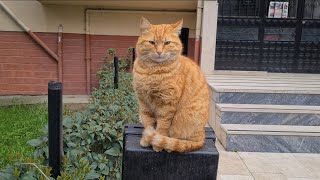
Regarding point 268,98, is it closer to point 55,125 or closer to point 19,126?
point 19,126

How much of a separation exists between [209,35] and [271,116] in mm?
2272

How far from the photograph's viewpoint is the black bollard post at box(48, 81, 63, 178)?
1.62m

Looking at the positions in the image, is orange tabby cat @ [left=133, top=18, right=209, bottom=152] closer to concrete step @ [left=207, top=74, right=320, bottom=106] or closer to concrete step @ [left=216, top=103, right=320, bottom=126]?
concrete step @ [left=216, top=103, right=320, bottom=126]

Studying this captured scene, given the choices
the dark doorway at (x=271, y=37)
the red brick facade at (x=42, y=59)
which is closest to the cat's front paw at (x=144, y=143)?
the dark doorway at (x=271, y=37)

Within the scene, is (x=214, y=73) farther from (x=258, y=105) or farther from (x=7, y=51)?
(x=7, y=51)

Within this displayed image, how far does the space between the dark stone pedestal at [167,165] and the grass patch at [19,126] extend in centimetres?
226

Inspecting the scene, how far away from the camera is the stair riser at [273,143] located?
4.14 meters

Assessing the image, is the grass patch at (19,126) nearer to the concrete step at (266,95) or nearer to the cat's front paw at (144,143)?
the cat's front paw at (144,143)

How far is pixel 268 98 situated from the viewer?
16.0 feet

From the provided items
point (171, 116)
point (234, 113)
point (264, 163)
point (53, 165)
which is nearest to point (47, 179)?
point (53, 165)

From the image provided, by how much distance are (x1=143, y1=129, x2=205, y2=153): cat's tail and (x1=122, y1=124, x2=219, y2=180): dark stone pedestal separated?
0.03 m

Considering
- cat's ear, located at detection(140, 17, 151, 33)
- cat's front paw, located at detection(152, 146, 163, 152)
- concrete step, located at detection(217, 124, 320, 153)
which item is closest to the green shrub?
cat's front paw, located at detection(152, 146, 163, 152)

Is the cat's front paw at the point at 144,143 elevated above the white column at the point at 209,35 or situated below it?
below

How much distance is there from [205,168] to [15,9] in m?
6.76
